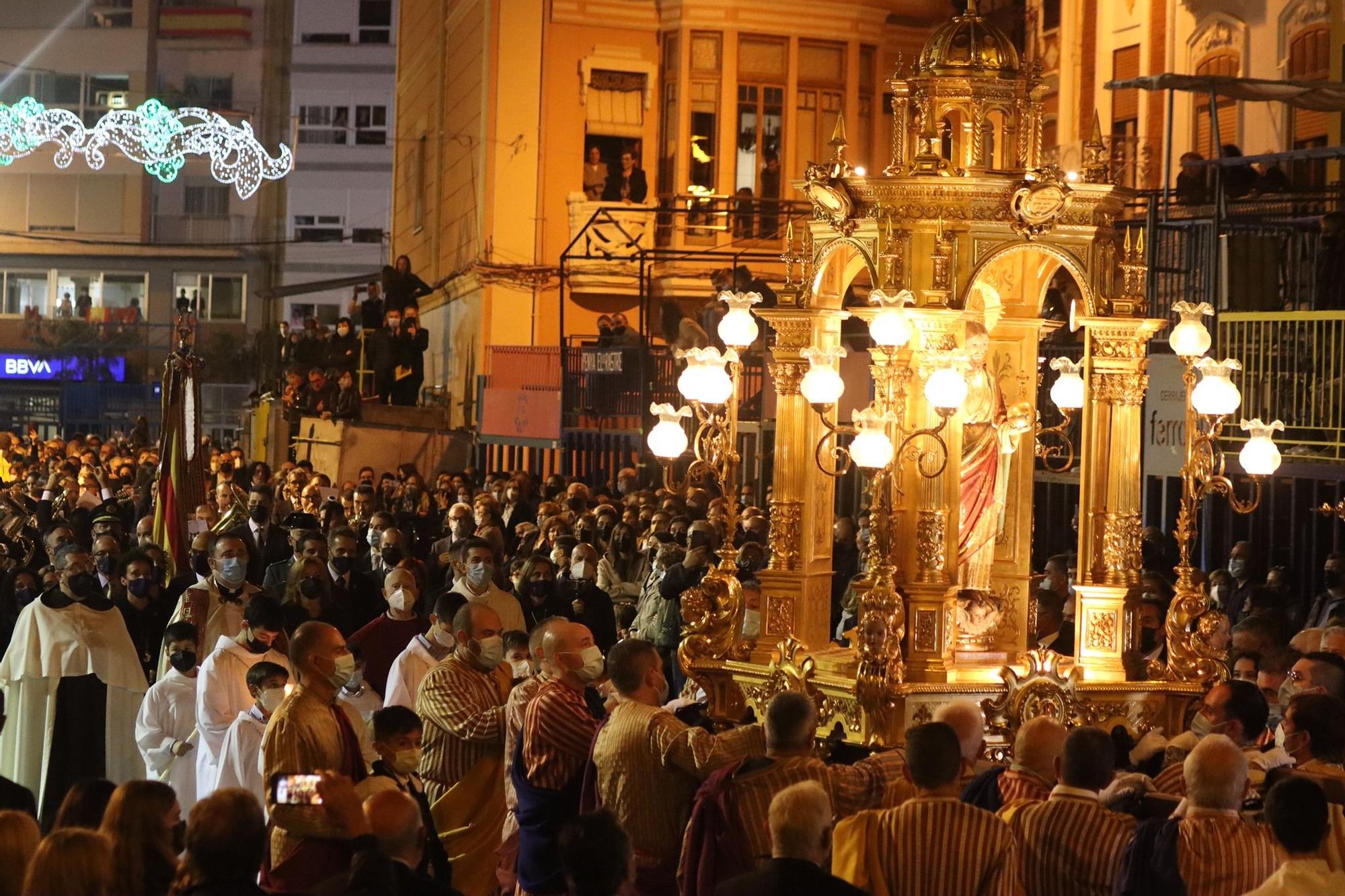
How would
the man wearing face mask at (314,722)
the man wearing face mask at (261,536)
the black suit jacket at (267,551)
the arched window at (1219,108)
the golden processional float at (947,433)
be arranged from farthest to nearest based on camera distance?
the arched window at (1219,108)
the black suit jacket at (267,551)
the man wearing face mask at (261,536)
the golden processional float at (947,433)
the man wearing face mask at (314,722)

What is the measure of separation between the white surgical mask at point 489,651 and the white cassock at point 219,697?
131 cm

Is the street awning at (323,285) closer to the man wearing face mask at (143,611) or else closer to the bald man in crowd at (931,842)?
the man wearing face mask at (143,611)

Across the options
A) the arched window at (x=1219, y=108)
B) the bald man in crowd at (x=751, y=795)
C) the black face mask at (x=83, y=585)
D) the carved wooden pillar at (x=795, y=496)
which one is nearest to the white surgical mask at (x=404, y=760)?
the bald man in crowd at (x=751, y=795)

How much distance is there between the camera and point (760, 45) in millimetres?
32531

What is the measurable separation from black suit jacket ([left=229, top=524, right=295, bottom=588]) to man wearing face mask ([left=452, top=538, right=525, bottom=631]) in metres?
2.35

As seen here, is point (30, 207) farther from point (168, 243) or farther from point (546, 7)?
point (546, 7)

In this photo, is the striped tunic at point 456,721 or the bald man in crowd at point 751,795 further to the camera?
the striped tunic at point 456,721

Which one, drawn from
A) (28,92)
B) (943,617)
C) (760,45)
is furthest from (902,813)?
(28,92)

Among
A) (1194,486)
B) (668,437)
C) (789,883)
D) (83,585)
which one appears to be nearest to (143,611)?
(83,585)

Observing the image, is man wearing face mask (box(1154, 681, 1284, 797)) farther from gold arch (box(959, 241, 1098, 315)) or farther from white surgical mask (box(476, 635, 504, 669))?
white surgical mask (box(476, 635, 504, 669))

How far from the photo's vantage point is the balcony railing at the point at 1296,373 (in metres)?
17.0

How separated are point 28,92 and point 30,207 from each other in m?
3.21

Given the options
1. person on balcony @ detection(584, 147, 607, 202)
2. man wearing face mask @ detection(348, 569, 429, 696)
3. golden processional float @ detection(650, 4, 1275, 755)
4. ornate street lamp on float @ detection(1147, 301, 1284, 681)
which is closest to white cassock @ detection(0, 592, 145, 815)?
man wearing face mask @ detection(348, 569, 429, 696)

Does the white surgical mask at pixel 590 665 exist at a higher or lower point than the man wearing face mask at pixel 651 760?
higher
